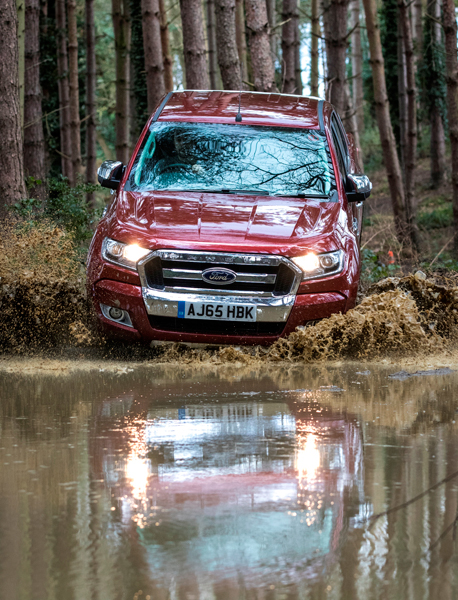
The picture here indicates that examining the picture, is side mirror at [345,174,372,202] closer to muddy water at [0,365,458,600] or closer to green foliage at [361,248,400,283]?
muddy water at [0,365,458,600]

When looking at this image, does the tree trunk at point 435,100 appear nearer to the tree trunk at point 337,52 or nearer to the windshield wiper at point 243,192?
the tree trunk at point 337,52

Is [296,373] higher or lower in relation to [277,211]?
lower

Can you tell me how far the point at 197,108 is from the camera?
8727 mm

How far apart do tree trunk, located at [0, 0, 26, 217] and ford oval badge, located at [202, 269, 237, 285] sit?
21.1ft

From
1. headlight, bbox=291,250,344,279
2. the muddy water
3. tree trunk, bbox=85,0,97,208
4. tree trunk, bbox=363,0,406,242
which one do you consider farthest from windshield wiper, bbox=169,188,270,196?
tree trunk, bbox=85,0,97,208

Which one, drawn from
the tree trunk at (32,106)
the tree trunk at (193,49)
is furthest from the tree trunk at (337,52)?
the tree trunk at (32,106)

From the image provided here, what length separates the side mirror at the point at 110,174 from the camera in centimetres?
795

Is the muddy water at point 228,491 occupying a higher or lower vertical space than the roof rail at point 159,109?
lower

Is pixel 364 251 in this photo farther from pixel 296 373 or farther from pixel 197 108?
pixel 296 373

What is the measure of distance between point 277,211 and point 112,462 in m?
3.61

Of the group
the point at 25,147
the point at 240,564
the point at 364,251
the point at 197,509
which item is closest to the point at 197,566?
the point at 240,564

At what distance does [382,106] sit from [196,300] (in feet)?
46.3

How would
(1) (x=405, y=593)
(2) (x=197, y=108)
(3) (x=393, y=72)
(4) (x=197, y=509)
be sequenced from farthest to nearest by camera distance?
(3) (x=393, y=72) < (2) (x=197, y=108) < (4) (x=197, y=509) < (1) (x=405, y=593)

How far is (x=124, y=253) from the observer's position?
6.82 m
